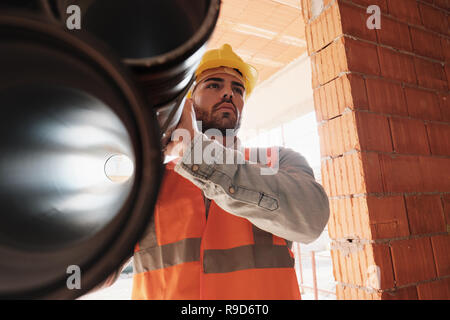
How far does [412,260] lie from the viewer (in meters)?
1.31

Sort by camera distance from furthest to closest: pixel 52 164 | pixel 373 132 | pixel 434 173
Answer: pixel 434 173
pixel 373 132
pixel 52 164

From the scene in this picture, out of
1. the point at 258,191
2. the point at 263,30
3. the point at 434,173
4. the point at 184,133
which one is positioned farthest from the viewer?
the point at 263,30

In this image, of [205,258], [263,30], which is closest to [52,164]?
[205,258]

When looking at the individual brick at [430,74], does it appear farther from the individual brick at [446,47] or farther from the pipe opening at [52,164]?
the pipe opening at [52,164]

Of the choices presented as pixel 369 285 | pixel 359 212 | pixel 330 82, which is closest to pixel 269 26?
pixel 330 82

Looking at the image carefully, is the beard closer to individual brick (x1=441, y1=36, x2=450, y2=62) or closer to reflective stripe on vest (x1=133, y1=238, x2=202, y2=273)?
reflective stripe on vest (x1=133, y1=238, x2=202, y2=273)

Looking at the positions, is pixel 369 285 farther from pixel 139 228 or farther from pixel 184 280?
pixel 139 228

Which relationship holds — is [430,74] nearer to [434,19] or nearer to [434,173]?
[434,19]

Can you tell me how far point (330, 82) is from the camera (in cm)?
144

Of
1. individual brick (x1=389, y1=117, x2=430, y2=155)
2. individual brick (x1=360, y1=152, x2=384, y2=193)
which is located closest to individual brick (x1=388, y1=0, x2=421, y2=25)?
individual brick (x1=389, y1=117, x2=430, y2=155)

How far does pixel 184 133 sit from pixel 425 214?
1318 millimetres

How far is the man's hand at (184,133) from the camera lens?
0.62 meters

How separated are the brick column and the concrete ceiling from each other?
1307 mm

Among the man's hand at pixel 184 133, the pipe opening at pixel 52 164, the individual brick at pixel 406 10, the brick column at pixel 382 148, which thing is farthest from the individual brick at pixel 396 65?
the pipe opening at pixel 52 164
